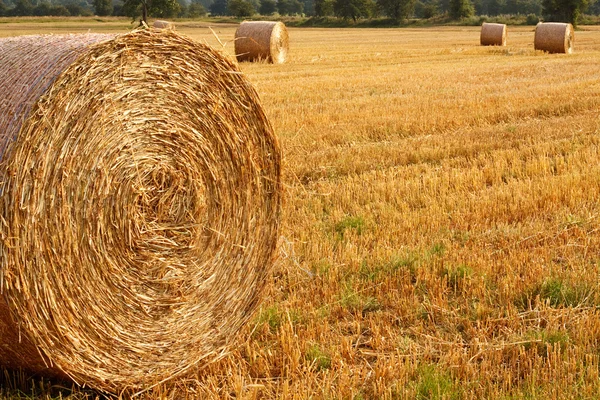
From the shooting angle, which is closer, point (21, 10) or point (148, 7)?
point (148, 7)

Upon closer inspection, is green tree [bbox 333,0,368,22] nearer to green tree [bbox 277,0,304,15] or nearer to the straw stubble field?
green tree [bbox 277,0,304,15]

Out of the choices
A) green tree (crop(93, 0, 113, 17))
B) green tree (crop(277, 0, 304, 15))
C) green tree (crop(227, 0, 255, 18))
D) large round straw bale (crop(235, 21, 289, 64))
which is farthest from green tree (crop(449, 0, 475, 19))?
large round straw bale (crop(235, 21, 289, 64))

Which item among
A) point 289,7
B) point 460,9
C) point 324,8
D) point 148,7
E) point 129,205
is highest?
point 148,7

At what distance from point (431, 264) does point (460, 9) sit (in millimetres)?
64306

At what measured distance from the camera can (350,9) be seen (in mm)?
72125

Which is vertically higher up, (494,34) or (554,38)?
(554,38)

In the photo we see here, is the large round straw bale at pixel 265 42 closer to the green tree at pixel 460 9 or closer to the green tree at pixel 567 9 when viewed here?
the green tree at pixel 567 9

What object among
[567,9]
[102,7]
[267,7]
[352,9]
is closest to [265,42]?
[567,9]

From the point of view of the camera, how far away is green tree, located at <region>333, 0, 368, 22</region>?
236 feet

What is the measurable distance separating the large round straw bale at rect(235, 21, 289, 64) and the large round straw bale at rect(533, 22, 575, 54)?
8897 mm

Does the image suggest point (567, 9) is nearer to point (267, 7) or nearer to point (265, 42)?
point (265, 42)

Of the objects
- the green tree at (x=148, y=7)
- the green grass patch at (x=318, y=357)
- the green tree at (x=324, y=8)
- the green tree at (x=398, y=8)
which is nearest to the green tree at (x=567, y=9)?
the green tree at (x=398, y=8)

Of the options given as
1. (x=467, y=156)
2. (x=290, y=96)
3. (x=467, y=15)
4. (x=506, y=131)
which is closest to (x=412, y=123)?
(x=506, y=131)


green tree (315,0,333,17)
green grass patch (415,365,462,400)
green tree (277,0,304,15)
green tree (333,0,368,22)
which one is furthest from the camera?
green tree (277,0,304,15)
